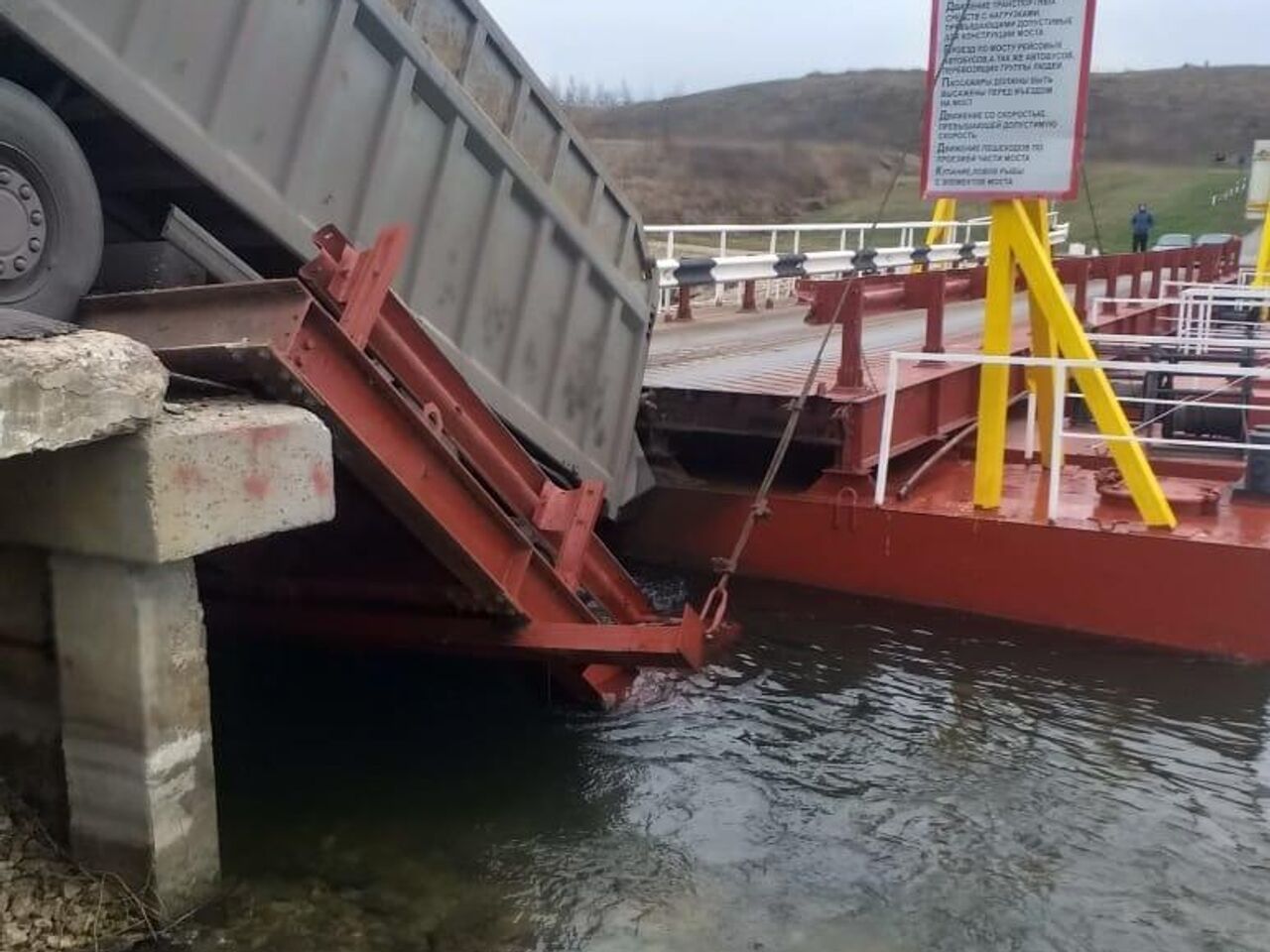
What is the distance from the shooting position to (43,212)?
4168 mm

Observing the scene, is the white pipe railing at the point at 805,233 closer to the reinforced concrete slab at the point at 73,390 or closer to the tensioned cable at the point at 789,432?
the tensioned cable at the point at 789,432

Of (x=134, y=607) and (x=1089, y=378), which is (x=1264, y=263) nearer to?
(x=1089, y=378)

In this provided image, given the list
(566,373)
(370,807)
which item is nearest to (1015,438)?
(566,373)

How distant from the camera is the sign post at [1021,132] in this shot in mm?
6973

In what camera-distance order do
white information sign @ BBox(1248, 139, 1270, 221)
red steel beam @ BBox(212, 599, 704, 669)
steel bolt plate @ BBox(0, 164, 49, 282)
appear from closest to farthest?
steel bolt plate @ BBox(0, 164, 49, 282) → red steel beam @ BBox(212, 599, 704, 669) → white information sign @ BBox(1248, 139, 1270, 221)

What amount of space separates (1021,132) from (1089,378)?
4.76 feet

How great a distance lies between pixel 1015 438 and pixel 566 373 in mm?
5785

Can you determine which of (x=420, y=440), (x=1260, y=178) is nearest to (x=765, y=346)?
(x=420, y=440)

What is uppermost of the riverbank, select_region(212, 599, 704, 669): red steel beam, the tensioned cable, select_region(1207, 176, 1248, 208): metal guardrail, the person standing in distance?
select_region(1207, 176, 1248, 208): metal guardrail

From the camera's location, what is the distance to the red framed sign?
6953 mm

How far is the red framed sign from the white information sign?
1263 cm

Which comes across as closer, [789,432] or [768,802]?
[768,802]

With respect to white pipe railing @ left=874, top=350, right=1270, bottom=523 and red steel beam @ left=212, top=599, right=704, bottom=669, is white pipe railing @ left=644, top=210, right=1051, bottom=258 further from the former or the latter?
red steel beam @ left=212, top=599, right=704, bottom=669

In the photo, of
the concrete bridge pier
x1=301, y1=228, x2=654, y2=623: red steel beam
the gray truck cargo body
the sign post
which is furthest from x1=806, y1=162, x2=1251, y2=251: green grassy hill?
the concrete bridge pier
